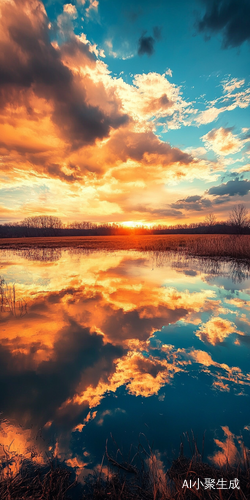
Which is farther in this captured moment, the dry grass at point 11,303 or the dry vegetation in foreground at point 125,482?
the dry grass at point 11,303

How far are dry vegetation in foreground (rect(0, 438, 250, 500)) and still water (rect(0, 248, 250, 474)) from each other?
201 millimetres

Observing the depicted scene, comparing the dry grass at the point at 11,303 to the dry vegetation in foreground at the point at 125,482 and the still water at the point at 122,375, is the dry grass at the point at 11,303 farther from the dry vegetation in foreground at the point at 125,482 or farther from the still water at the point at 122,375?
the dry vegetation in foreground at the point at 125,482

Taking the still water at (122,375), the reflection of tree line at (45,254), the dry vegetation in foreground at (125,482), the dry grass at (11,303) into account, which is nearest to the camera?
the dry vegetation in foreground at (125,482)

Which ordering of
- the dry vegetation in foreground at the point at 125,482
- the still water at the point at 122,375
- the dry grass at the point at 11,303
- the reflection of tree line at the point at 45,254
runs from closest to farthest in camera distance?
the dry vegetation in foreground at the point at 125,482 < the still water at the point at 122,375 < the dry grass at the point at 11,303 < the reflection of tree line at the point at 45,254

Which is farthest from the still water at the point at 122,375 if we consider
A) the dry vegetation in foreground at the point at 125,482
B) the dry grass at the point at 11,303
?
the dry vegetation in foreground at the point at 125,482

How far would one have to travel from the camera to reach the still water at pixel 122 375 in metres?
3.23

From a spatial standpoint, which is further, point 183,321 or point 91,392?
point 183,321

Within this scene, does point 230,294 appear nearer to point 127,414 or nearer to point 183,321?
point 183,321

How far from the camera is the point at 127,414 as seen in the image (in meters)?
3.69

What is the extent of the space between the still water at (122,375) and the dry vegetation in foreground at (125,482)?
201mm

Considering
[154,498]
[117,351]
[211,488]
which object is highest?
[154,498]

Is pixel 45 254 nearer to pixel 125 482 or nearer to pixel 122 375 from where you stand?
pixel 122 375

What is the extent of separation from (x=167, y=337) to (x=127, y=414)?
304cm

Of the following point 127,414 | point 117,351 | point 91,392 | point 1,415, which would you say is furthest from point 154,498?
point 117,351
